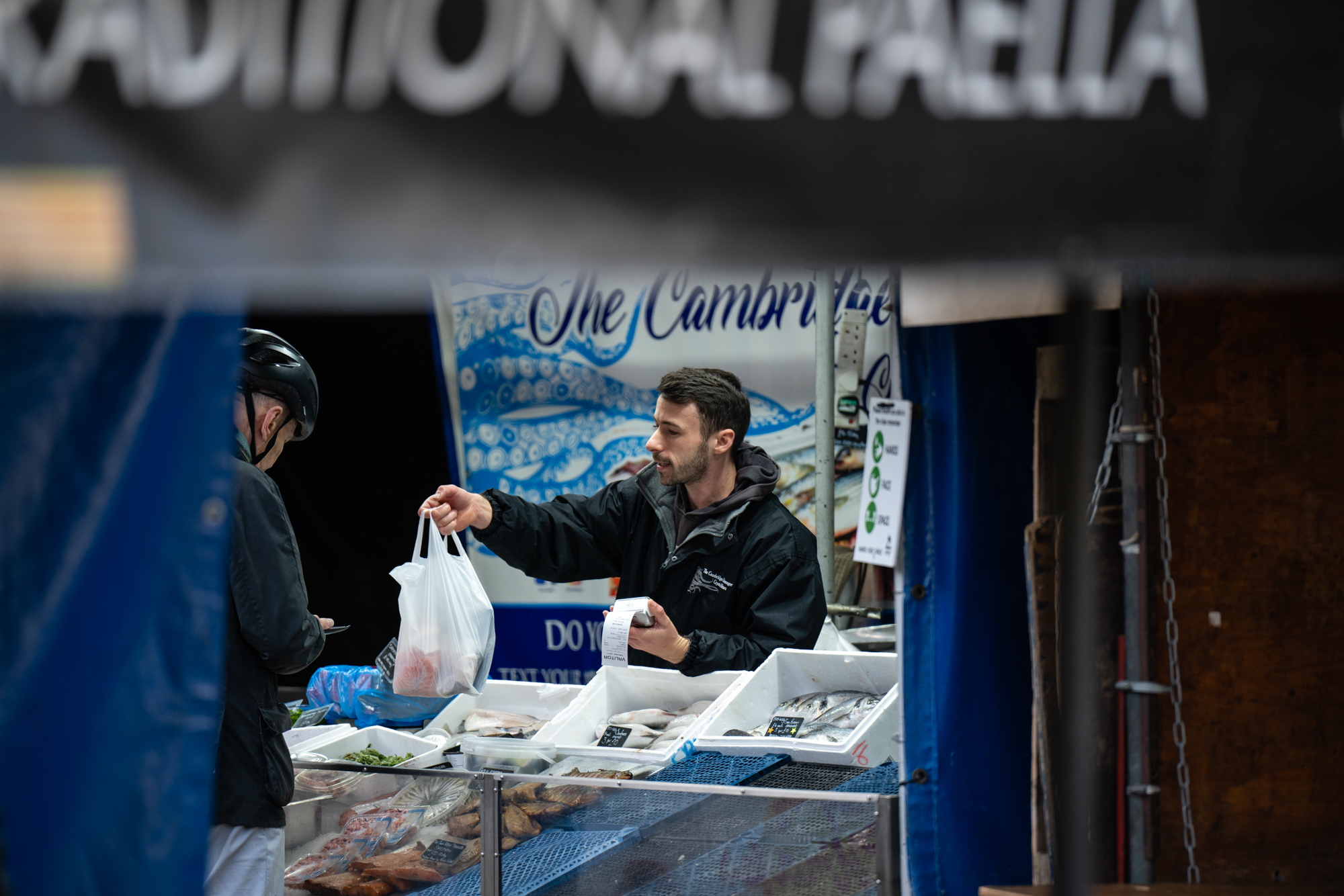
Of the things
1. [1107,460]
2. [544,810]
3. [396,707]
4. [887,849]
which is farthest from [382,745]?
[1107,460]

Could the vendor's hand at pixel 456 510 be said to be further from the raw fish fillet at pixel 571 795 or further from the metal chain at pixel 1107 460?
the metal chain at pixel 1107 460

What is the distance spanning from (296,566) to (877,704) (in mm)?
1729

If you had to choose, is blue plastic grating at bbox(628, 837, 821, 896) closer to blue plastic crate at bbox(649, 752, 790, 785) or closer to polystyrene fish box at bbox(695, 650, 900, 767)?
blue plastic crate at bbox(649, 752, 790, 785)

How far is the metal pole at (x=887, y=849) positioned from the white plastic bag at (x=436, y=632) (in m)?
1.36

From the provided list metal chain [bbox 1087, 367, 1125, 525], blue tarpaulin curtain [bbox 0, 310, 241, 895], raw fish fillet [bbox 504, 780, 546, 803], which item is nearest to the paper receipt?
raw fish fillet [bbox 504, 780, 546, 803]

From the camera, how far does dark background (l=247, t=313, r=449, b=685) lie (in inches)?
263

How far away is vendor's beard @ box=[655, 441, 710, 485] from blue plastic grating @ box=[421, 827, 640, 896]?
5.44 feet

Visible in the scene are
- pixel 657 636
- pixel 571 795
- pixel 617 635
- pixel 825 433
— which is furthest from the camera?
pixel 825 433

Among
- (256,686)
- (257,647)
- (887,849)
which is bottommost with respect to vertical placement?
(887,849)

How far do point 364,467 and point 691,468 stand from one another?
308 centimetres

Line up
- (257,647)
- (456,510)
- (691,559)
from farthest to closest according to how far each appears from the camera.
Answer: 1. (691,559)
2. (456,510)
3. (257,647)

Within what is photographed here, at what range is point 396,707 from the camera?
3926mm

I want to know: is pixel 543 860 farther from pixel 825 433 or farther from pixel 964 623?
pixel 825 433

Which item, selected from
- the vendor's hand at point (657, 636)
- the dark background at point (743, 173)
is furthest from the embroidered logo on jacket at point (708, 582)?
the dark background at point (743, 173)
